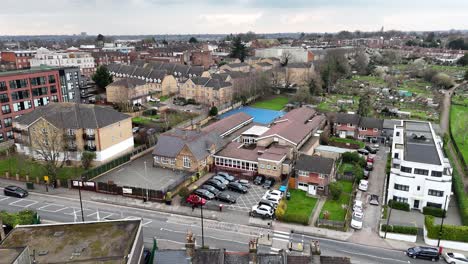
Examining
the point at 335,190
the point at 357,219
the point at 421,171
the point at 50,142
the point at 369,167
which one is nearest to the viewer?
the point at 357,219

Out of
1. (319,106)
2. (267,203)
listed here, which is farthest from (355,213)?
(319,106)

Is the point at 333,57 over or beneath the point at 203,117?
over

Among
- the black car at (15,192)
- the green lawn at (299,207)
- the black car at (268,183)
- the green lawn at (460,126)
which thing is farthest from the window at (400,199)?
the black car at (15,192)

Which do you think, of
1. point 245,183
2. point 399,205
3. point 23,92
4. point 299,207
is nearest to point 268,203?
point 299,207

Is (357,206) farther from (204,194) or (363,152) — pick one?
(363,152)

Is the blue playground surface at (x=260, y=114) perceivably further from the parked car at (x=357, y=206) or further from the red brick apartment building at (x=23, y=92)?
the parked car at (x=357, y=206)

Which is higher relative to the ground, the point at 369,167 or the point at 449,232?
the point at 449,232

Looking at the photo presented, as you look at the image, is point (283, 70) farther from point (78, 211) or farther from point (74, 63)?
point (78, 211)
